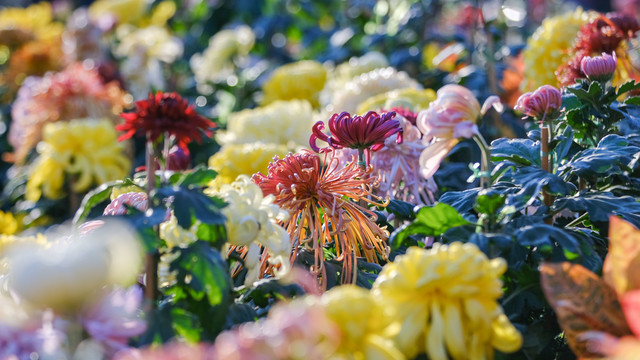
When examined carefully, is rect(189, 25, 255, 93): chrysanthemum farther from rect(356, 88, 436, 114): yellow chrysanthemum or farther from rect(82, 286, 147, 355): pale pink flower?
rect(82, 286, 147, 355): pale pink flower

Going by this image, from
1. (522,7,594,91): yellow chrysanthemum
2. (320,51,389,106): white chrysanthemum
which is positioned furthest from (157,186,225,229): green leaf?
(320,51,389,106): white chrysanthemum

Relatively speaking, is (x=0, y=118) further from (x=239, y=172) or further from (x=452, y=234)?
(x=452, y=234)

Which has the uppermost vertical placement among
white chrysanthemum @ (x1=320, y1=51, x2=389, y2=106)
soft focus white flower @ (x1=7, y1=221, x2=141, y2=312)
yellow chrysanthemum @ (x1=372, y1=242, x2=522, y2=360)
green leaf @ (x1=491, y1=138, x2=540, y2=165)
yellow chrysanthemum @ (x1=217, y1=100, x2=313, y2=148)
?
soft focus white flower @ (x1=7, y1=221, x2=141, y2=312)

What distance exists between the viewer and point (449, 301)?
0.73 m

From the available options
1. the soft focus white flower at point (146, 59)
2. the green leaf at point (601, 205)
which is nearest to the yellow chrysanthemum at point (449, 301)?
the green leaf at point (601, 205)

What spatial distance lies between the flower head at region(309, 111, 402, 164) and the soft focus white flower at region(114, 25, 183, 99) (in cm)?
178

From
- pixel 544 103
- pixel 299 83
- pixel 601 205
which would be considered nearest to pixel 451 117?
pixel 544 103

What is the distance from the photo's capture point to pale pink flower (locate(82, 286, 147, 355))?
69cm

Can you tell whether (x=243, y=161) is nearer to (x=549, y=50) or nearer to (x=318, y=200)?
(x=318, y=200)

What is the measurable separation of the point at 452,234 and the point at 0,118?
8.50 feet

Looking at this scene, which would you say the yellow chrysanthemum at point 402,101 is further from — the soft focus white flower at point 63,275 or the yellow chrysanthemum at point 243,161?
the soft focus white flower at point 63,275

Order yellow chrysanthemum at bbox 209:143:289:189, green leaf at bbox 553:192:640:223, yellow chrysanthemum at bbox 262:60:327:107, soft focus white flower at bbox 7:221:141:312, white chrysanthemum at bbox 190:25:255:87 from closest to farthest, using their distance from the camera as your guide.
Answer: soft focus white flower at bbox 7:221:141:312, green leaf at bbox 553:192:640:223, yellow chrysanthemum at bbox 209:143:289:189, yellow chrysanthemum at bbox 262:60:327:107, white chrysanthemum at bbox 190:25:255:87

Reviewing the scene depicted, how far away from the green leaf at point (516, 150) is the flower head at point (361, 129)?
0.51 feet

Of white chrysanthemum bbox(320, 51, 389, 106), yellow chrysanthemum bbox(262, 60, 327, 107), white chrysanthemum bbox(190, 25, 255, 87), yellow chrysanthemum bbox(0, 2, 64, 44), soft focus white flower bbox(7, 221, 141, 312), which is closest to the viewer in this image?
soft focus white flower bbox(7, 221, 141, 312)
